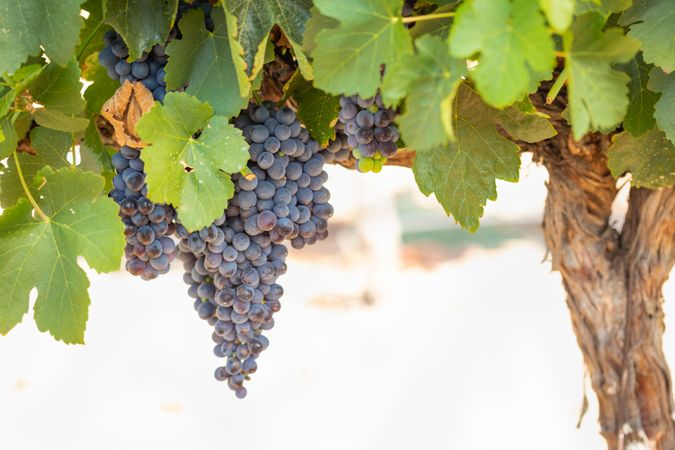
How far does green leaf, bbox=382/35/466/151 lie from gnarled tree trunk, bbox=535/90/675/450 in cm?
57

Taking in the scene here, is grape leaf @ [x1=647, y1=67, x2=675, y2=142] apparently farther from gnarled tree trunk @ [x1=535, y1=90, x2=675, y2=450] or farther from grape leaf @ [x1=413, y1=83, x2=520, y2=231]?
gnarled tree trunk @ [x1=535, y1=90, x2=675, y2=450]

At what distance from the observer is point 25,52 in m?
0.71

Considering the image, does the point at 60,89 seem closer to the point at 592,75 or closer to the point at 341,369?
the point at 592,75

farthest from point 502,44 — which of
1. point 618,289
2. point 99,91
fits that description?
point 618,289

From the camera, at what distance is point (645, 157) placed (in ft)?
2.92

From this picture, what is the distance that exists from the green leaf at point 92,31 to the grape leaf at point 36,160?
8 centimetres

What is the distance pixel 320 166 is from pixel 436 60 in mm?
291

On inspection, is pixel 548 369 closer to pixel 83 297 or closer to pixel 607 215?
pixel 607 215

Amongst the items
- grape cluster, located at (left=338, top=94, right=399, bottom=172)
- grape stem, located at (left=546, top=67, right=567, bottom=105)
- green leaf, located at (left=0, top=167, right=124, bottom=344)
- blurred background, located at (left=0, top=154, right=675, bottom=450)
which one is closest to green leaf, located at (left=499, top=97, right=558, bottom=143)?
grape stem, located at (left=546, top=67, right=567, bottom=105)

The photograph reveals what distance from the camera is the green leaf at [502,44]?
1.65ft

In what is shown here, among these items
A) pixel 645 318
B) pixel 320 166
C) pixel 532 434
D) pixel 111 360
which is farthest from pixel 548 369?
pixel 320 166

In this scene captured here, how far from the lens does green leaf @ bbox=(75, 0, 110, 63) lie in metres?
0.80

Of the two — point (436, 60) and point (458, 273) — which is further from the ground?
point (458, 273)

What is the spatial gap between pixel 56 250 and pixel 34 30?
0.19m
